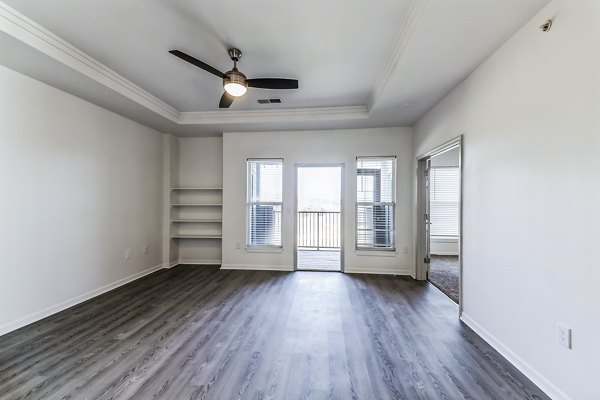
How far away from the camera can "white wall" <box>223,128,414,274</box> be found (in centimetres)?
446

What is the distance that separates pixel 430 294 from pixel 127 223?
4606 mm

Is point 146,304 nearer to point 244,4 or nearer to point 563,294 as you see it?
point 244,4

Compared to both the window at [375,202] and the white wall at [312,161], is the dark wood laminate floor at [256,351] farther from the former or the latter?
the window at [375,202]

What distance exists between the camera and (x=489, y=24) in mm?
1859

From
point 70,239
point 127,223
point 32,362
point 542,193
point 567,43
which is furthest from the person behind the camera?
point 127,223

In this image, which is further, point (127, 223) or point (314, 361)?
point (127, 223)

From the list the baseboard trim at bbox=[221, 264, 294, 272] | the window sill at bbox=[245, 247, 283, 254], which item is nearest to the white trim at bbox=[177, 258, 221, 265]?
the baseboard trim at bbox=[221, 264, 294, 272]

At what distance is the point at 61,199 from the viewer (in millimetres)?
2979

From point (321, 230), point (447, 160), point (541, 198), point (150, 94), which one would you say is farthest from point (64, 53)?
point (447, 160)

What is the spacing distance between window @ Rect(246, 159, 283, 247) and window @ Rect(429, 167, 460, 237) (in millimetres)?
3618

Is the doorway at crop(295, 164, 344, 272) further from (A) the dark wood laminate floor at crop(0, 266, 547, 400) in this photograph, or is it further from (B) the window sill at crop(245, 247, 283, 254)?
(A) the dark wood laminate floor at crop(0, 266, 547, 400)

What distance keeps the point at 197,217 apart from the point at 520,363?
196 inches

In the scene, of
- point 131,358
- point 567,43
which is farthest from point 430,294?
point 131,358

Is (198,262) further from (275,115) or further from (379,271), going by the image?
(379,271)
